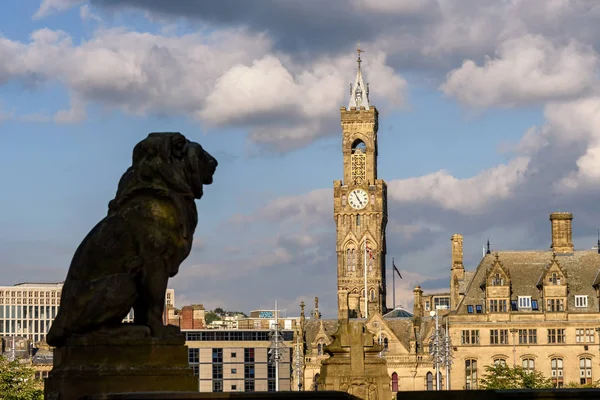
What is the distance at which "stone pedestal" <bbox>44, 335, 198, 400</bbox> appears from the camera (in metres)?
14.2

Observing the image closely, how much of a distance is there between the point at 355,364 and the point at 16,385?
149ft

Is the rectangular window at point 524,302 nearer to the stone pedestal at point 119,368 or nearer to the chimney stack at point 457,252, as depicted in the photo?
the chimney stack at point 457,252

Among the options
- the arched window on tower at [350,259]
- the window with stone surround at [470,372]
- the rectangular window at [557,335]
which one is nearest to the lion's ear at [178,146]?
the window with stone surround at [470,372]

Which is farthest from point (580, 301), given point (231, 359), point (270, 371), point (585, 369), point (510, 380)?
point (231, 359)

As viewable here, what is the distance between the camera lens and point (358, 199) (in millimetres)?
153500

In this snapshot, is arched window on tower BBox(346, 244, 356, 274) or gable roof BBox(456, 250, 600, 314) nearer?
gable roof BBox(456, 250, 600, 314)

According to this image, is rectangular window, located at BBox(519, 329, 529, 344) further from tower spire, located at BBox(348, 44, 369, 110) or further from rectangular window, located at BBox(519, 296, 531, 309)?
tower spire, located at BBox(348, 44, 369, 110)

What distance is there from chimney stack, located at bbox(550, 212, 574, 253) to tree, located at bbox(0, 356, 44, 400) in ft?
154

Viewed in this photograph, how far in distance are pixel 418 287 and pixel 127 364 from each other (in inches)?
4129

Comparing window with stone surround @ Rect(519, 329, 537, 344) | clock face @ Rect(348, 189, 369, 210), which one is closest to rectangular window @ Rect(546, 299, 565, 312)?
window with stone surround @ Rect(519, 329, 537, 344)

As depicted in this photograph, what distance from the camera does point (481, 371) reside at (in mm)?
105125

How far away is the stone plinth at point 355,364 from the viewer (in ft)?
119

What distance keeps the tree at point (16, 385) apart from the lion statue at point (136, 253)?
5959cm

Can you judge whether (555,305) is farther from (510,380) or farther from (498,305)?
(510,380)
